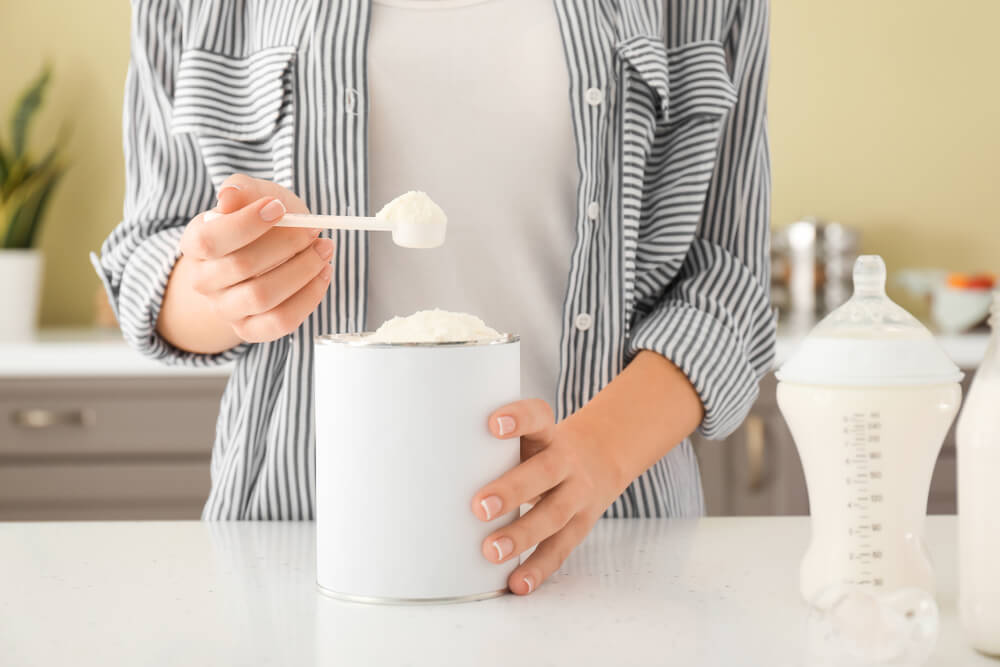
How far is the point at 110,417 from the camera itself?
82.5 inches

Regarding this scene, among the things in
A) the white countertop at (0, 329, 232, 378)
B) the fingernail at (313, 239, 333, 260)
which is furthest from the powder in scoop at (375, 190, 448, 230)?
the white countertop at (0, 329, 232, 378)

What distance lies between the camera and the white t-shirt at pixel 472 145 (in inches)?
37.0

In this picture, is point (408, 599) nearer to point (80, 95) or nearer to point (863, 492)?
point (863, 492)

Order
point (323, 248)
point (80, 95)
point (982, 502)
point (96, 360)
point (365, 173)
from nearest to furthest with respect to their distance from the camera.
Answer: point (982, 502) → point (323, 248) → point (365, 173) → point (96, 360) → point (80, 95)

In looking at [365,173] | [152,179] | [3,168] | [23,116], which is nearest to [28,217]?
[3,168]

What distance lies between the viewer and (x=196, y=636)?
0.55 metres

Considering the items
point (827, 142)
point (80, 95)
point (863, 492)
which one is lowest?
point (863, 492)

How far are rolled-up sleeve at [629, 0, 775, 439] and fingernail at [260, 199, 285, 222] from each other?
338 millimetres

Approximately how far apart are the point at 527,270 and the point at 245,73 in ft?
0.99

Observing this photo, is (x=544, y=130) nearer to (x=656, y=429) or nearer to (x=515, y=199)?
(x=515, y=199)

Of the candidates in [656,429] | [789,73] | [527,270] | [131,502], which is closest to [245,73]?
[527,270]

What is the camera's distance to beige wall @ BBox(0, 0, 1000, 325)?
261cm

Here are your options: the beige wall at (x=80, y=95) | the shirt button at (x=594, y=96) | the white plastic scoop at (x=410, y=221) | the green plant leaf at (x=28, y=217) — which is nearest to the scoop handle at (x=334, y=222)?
the white plastic scoop at (x=410, y=221)

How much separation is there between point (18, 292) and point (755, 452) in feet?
5.28
